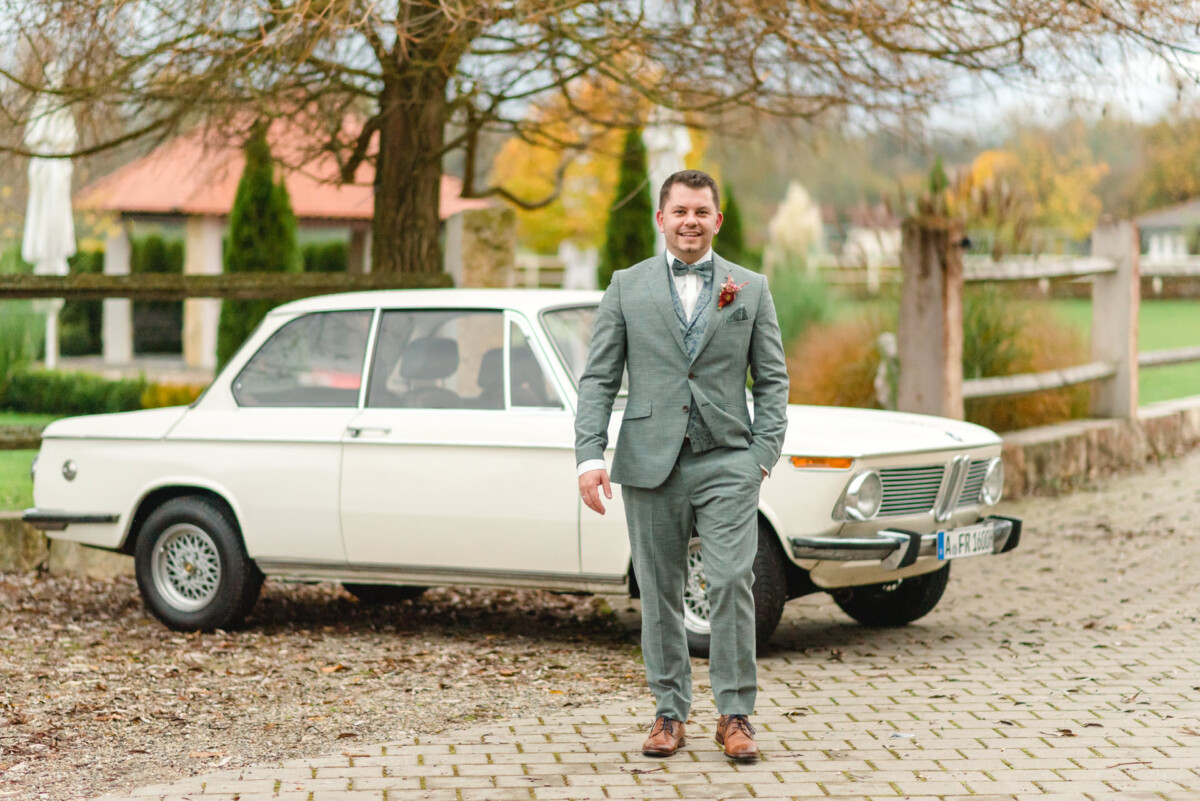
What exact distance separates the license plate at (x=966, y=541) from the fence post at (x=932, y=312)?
159 inches

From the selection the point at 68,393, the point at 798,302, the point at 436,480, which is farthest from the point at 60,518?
the point at 798,302

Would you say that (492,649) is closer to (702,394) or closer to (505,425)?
(505,425)

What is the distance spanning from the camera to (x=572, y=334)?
23.6 ft

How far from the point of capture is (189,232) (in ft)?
94.5

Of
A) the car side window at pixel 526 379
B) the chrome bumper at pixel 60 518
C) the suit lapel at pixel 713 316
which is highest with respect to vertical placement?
the suit lapel at pixel 713 316

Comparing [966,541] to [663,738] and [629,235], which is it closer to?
[663,738]

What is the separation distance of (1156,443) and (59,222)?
11777 millimetres

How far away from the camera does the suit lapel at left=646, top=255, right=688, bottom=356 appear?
497cm

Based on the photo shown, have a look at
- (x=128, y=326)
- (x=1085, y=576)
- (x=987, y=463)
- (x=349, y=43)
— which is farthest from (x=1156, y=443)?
(x=128, y=326)

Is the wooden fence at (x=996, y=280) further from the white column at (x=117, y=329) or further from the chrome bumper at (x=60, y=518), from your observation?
the white column at (x=117, y=329)

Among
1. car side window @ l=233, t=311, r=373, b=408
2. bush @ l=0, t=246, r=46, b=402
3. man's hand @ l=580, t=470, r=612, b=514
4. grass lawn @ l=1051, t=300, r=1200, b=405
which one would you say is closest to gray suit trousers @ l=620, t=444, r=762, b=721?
man's hand @ l=580, t=470, r=612, b=514

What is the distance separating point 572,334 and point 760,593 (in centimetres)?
159

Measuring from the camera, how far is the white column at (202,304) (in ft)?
84.8

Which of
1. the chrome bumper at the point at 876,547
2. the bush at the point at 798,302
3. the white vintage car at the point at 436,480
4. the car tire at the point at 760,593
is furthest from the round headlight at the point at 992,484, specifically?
the bush at the point at 798,302
